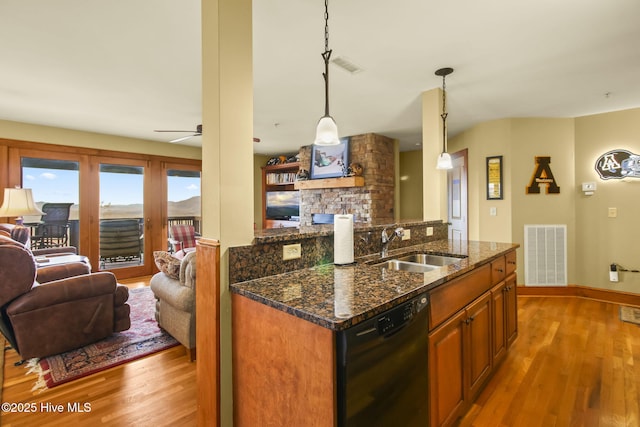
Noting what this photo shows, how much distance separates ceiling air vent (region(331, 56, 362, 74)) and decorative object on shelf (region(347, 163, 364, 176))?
8.03ft

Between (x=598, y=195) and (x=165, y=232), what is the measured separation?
22.7ft

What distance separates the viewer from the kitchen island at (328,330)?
3.54 ft

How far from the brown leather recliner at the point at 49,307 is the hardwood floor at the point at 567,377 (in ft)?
9.82

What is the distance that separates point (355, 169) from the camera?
5180 mm

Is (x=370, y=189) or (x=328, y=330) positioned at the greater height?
(x=370, y=189)

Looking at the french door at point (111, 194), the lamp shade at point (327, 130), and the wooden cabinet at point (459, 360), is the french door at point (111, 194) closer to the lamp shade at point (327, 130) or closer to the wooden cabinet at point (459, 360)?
the lamp shade at point (327, 130)

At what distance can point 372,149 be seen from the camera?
205 inches

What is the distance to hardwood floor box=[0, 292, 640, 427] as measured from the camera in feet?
6.15

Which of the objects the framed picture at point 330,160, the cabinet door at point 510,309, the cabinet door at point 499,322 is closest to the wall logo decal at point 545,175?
the cabinet door at point 510,309

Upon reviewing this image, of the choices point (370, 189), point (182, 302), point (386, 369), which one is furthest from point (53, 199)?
point (386, 369)

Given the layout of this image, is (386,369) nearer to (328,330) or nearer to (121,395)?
(328,330)

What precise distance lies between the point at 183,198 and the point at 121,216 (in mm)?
1138

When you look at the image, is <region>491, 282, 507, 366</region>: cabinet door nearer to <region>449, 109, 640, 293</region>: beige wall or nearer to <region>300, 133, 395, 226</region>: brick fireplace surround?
<region>449, 109, 640, 293</region>: beige wall

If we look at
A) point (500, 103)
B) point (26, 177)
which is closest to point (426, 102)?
point (500, 103)
